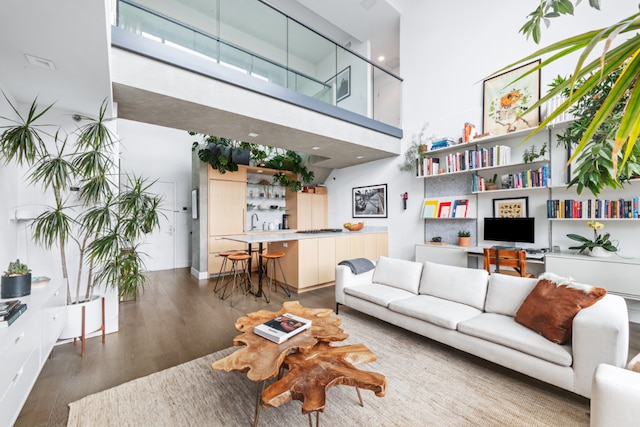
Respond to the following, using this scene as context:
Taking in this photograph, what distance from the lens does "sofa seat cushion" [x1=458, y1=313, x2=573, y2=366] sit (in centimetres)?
184

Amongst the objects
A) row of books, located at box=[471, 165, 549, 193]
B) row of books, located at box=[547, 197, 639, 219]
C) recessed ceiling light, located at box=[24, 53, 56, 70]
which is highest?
recessed ceiling light, located at box=[24, 53, 56, 70]

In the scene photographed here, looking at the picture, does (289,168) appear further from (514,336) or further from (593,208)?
(514,336)

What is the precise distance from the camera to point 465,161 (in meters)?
4.49

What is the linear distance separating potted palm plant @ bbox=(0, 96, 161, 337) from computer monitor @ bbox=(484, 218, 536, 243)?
4.60m

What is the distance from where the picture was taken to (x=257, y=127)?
3.97m

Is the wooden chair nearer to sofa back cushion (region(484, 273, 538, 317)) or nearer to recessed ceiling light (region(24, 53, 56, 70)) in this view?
sofa back cushion (region(484, 273, 538, 317))

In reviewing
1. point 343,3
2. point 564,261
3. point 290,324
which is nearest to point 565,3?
point 290,324

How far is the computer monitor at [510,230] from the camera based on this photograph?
396 centimetres

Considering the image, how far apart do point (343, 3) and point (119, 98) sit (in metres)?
4.86

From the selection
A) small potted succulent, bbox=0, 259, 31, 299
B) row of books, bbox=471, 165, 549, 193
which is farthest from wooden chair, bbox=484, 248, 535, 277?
small potted succulent, bbox=0, 259, 31, 299

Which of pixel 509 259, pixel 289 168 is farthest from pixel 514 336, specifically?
pixel 289 168

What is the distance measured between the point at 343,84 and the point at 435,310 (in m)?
4.29

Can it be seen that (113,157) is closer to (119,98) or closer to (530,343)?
(119,98)

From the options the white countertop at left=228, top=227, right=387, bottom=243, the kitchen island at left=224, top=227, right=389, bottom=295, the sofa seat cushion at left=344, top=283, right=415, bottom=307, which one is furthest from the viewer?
the kitchen island at left=224, top=227, right=389, bottom=295
